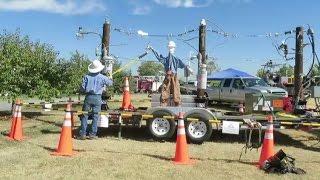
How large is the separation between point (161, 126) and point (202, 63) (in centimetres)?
338

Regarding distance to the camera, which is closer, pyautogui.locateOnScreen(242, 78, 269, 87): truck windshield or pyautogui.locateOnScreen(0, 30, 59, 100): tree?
pyautogui.locateOnScreen(0, 30, 59, 100): tree

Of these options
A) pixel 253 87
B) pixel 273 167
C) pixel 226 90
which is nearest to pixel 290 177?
pixel 273 167

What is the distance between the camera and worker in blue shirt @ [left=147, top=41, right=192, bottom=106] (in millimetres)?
12297

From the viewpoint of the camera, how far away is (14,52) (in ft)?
51.3

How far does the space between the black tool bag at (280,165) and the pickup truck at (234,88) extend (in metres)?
14.4

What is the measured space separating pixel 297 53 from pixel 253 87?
7330mm

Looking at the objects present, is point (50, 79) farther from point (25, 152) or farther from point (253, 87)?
point (253, 87)

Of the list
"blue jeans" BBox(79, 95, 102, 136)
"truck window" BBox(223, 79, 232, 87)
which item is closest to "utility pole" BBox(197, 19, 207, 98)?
"blue jeans" BBox(79, 95, 102, 136)

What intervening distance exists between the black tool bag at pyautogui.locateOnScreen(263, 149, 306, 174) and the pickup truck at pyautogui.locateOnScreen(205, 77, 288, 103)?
14.4 metres

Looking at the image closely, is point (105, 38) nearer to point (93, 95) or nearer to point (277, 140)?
point (93, 95)

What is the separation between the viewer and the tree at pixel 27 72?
1525 centimetres

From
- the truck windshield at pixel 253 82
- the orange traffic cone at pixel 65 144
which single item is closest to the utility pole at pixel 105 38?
the orange traffic cone at pixel 65 144

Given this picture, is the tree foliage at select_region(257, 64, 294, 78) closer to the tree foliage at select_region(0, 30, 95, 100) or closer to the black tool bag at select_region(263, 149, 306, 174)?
the tree foliage at select_region(0, 30, 95, 100)

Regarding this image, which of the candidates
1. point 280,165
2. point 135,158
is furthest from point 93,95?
point 280,165
